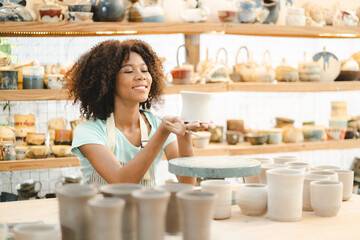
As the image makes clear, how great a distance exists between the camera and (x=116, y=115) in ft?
8.57

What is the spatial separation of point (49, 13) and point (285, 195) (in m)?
2.28

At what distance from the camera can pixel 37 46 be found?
12.5 feet

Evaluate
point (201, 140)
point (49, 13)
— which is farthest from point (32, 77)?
point (201, 140)

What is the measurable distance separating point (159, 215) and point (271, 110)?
3482 mm

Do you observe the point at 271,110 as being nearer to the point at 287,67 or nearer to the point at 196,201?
the point at 287,67

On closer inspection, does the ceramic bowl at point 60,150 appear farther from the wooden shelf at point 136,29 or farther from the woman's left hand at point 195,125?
the woman's left hand at point 195,125

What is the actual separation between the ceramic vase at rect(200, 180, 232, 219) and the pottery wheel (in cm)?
4

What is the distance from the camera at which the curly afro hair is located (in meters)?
2.53

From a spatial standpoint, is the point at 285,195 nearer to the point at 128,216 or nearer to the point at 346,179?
the point at 346,179

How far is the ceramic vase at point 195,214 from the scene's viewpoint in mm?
1341

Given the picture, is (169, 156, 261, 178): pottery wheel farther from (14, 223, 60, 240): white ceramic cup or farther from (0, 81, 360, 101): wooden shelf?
(0, 81, 360, 101): wooden shelf

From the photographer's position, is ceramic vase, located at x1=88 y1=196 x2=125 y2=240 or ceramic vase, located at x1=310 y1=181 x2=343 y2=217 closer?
ceramic vase, located at x1=88 y1=196 x2=125 y2=240

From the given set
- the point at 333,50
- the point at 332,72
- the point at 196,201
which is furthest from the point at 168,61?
the point at 196,201

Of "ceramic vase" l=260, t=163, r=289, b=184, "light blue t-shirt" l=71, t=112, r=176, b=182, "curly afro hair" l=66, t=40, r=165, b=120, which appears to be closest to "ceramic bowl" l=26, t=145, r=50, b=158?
"curly afro hair" l=66, t=40, r=165, b=120
